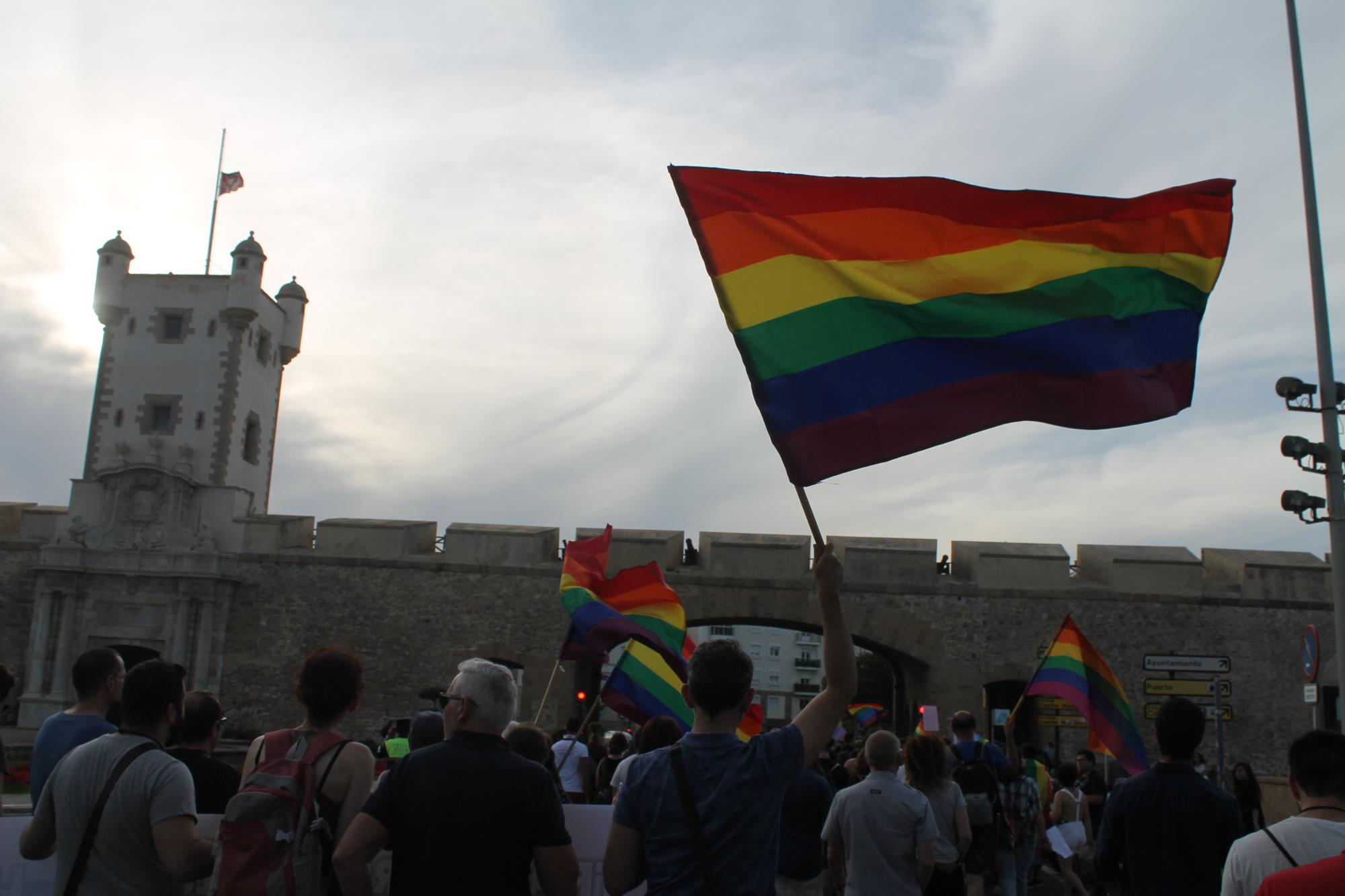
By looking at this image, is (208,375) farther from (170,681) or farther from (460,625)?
(170,681)

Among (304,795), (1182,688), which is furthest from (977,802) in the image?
(1182,688)

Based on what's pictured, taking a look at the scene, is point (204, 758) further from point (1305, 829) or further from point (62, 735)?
point (1305, 829)

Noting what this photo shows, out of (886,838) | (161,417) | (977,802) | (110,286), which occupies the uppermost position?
(110,286)

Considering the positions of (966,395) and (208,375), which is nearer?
(966,395)

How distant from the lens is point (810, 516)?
342cm

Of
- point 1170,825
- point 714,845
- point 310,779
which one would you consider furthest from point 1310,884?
point 310,779

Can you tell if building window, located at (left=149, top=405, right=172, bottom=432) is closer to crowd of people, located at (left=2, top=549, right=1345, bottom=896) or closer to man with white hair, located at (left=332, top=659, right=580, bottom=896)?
crowd of people, located at (left=2, top=549, right=1345, bottom=896)

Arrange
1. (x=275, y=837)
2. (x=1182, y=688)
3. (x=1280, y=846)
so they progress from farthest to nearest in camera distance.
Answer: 1. (x=1182, y=688)
2. (x=275, y=837)
3. (x=1280, y=846)

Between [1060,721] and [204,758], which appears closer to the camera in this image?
[204,758]

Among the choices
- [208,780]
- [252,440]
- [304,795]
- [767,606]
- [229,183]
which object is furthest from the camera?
[229,183]

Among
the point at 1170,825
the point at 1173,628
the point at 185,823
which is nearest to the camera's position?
the point at 185,823

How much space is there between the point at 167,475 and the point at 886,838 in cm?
2273

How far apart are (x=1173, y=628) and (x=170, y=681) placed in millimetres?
21535

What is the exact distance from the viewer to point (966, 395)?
15.2ft
